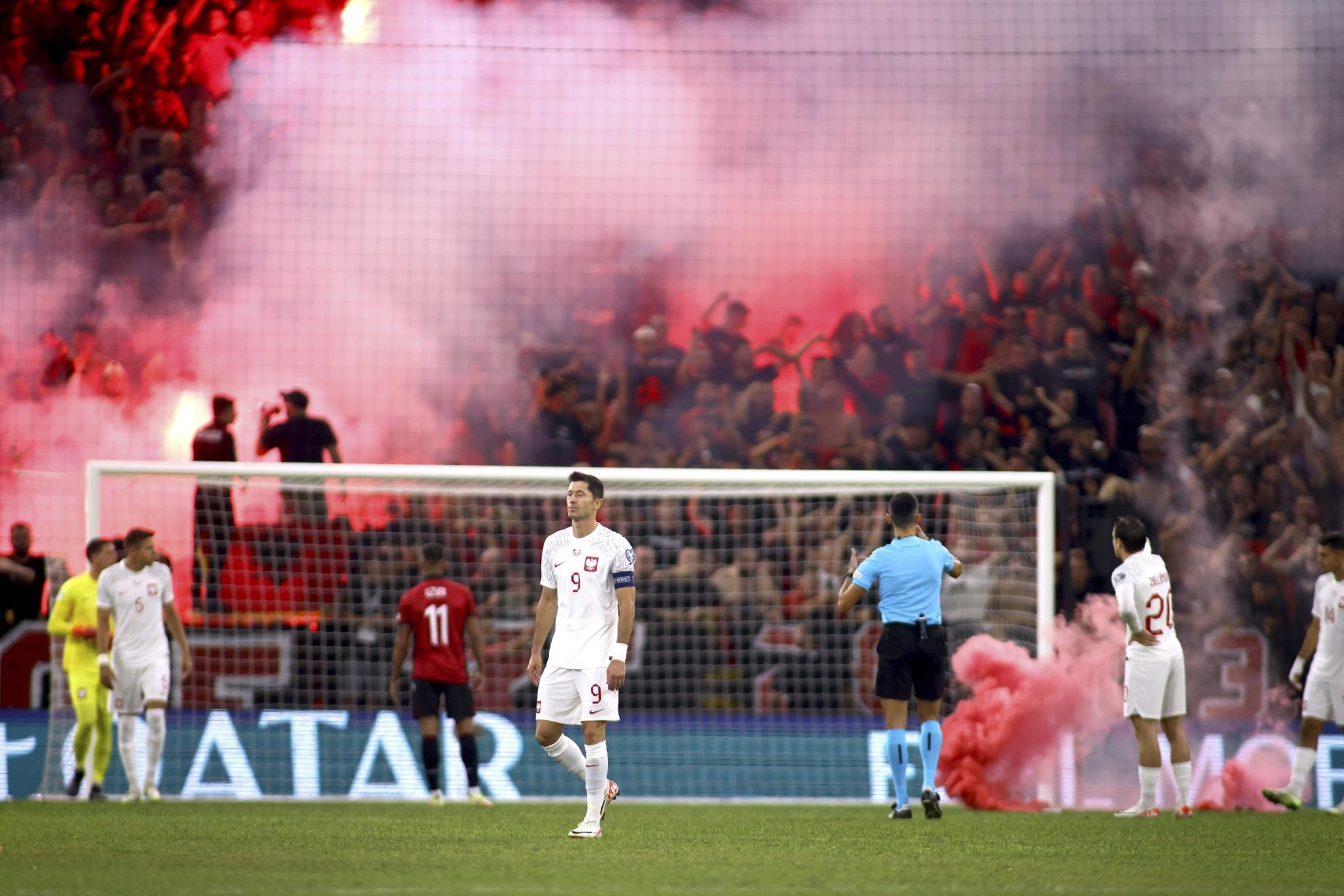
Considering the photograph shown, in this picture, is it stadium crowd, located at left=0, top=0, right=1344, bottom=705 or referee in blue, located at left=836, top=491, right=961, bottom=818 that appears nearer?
referee in blue, located at left=836, top=491, right=961, bottom=818

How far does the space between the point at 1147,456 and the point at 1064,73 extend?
18.6ft

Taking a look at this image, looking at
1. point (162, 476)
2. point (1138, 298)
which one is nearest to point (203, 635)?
point (162, 476)

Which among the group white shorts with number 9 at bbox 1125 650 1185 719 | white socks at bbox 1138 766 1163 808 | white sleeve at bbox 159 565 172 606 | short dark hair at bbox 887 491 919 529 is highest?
short dark hair at bbox 887 491 919 529

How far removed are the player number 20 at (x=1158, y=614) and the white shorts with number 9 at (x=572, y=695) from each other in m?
3.54

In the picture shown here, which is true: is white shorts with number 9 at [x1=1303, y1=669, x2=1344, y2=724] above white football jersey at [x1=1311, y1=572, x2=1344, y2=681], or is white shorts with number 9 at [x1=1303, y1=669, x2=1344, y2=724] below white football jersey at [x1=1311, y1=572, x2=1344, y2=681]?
below

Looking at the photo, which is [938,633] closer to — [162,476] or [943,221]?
[162,476]

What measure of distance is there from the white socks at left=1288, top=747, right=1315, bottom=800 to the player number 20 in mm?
1373

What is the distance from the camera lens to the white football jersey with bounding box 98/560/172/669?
1096 cm

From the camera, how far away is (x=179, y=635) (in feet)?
36.1

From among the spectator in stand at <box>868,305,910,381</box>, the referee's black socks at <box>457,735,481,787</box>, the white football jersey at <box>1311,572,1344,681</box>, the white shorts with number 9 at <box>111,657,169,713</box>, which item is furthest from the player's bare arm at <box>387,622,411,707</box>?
the spectator in stand at <box>868,305,910,381</box>

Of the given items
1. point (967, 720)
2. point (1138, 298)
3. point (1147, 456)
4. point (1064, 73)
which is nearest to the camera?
point (967, 720)

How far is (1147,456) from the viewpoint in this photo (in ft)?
46.4

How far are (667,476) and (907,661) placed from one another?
294 cm

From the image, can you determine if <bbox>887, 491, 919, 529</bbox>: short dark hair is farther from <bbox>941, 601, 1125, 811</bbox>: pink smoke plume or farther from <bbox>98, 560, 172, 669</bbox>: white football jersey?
<bbox>98, 560, 172, 669</bbox>: white football jersey
